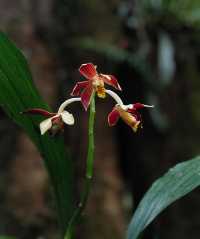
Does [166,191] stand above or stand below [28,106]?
below

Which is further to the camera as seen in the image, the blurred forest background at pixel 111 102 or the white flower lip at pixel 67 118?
the blurred forest background at pixel 111 102

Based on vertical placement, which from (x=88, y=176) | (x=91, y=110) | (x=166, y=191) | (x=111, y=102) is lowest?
(x=111, y=102)

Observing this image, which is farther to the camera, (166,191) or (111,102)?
(111,102)

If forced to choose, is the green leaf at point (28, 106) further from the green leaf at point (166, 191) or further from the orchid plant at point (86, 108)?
the green leaf at point (166, 191)

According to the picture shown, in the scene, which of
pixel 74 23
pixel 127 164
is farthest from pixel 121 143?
pixel 74 23

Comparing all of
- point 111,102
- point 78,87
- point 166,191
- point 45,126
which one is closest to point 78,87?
point 78,87

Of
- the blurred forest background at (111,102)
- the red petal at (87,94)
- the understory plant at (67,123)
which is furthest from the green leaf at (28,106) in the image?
the blurred forest background at (111,102)

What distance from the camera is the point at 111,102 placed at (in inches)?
109

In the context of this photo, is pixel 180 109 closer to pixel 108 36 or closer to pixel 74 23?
pixel 108 36

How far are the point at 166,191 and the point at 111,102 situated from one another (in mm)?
1885

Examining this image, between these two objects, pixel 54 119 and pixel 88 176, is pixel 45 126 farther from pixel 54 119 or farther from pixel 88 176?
pixel 88 176

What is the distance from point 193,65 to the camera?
9.68ft

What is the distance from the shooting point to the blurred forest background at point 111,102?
7.72 feet

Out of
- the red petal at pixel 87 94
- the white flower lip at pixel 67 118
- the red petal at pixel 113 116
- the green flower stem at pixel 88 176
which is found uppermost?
the red petal at pixel 87 94
